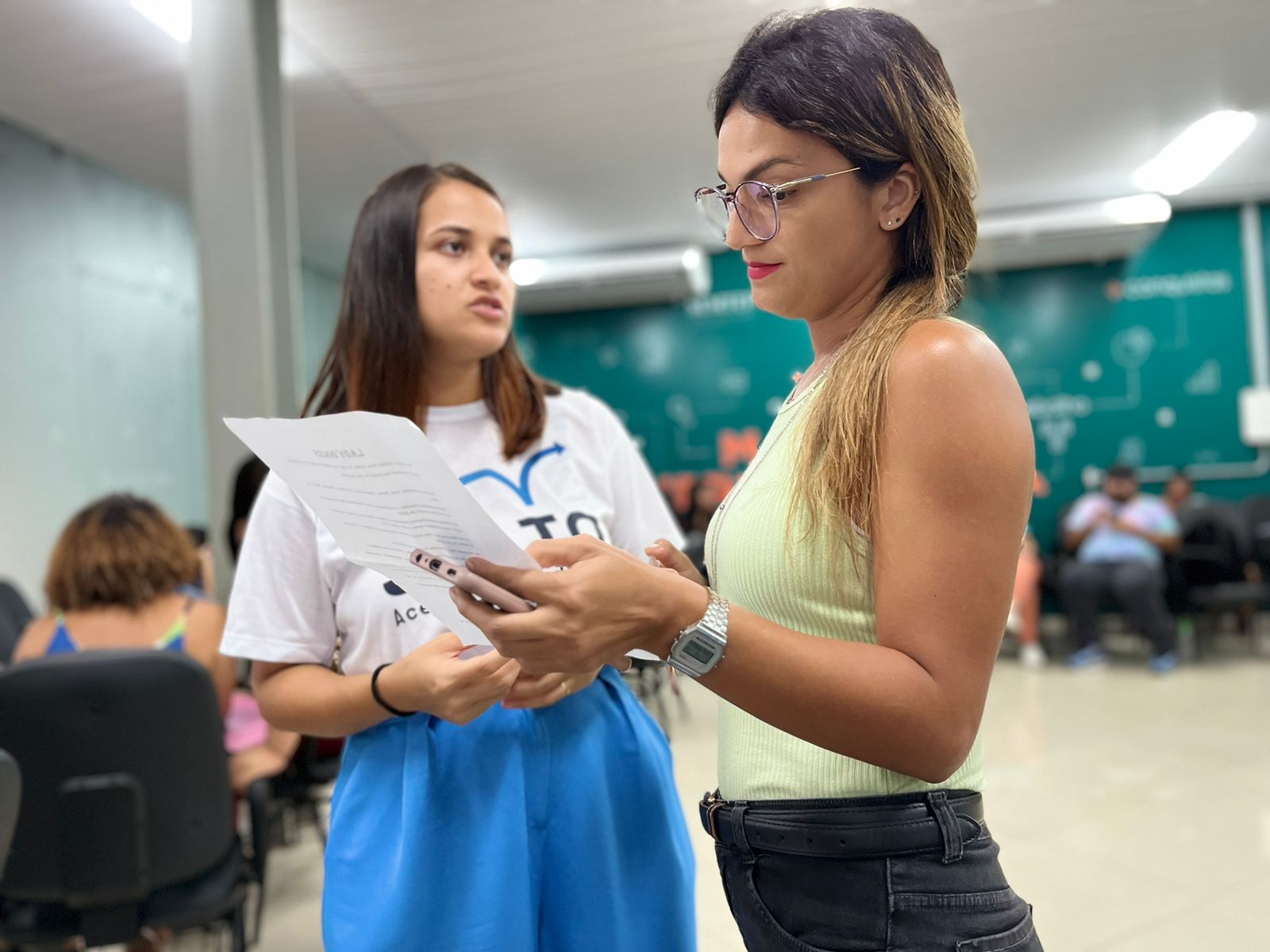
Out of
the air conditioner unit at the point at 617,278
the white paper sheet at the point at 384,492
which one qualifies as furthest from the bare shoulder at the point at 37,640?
the air conditioner unit at the point at 617,278

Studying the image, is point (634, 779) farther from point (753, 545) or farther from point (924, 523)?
point (924, 523)

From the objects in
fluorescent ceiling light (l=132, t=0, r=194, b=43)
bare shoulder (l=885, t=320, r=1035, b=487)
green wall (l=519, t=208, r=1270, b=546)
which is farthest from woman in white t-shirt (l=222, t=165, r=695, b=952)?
green wall (l=519, t=208, r=1270, b=546)

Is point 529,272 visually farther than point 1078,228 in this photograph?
Yes

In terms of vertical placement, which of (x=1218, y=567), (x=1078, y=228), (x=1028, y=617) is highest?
(x=1078, y=228)

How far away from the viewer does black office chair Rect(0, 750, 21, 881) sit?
4.16 feet

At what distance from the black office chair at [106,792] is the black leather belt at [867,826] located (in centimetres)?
153

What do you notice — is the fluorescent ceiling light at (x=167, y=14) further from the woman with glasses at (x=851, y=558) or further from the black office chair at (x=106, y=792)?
the woman with glasses at (x=851, y=558)

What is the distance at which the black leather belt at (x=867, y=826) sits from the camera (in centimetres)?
78

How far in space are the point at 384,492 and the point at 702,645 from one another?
29 centimetres

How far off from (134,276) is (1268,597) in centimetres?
761

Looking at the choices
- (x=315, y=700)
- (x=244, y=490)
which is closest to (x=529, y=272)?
(x=244, y=490)

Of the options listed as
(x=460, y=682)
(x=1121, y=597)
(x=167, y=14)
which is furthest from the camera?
(x=1121, y=597)

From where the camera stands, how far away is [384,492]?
0.78 metres

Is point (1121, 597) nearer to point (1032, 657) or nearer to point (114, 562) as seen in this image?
point (1032, 657)
